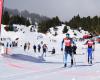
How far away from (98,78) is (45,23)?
560 ft

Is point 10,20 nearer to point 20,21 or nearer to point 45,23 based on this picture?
point 20,21

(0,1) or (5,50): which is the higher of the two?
(0,1)

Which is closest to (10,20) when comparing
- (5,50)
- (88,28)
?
(88,28)

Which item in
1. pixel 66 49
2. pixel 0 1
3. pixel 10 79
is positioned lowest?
pixel 10 79

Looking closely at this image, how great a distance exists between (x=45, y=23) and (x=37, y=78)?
17070cm

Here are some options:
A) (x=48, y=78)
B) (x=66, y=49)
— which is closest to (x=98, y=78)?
(x=48, y=78)

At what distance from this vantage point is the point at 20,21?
19338cm

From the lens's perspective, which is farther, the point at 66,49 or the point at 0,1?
the point at 0,1

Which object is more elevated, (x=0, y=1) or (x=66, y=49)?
(x=0, y=1)

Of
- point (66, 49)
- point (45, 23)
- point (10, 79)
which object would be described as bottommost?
point (10, 79)

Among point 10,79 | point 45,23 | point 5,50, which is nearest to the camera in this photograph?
point 10,79

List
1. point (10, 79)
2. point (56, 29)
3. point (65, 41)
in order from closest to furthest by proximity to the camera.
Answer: point (10, 79)
point (65, 41)
point (56, 29)

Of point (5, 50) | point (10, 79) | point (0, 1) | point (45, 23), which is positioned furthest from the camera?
point (45, 23)

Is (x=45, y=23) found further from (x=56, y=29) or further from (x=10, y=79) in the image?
(x=10, y=79)
